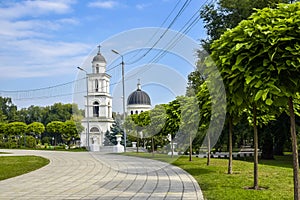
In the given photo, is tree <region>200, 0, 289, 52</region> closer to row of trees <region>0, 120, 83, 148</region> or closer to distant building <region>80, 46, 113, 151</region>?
distant building <region>80, 46, 113, 151</region>

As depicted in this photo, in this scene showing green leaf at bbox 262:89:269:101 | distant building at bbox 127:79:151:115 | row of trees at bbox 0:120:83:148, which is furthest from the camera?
row of trees at bbox 0:120:83:148

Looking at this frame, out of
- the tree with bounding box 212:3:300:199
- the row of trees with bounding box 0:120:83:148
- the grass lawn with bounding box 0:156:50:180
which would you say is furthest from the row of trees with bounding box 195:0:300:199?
the row of trees with bounding box 0:120:83:148

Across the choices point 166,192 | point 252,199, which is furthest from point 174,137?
point 252,199

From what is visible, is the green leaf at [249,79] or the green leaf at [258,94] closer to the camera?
the green leaf at [258,94]

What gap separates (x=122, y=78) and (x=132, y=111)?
8355 millimetres

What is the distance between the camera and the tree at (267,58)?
17.5ft

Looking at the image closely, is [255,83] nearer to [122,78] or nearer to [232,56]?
[232,56]

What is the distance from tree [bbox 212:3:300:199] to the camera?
5.32 meters

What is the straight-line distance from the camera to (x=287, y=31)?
18.2 ft

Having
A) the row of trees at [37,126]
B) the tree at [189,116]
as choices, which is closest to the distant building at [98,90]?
the row of trees at [37,126]

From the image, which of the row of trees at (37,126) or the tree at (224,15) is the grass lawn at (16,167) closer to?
the row of trees at (37,126)

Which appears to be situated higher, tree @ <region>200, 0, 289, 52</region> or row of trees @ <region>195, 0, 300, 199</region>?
tree @ <region>200, 0, 289, 52</region>

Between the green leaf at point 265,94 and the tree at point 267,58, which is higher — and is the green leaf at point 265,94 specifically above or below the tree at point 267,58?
below

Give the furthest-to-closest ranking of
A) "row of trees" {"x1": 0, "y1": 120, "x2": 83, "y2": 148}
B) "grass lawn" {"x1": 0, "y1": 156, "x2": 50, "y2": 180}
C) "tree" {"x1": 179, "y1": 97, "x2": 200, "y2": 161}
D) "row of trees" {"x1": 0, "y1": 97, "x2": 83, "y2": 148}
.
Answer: "row of trees" {"x1": 0, "y1": 97, "x2": 83, "y2": 148}, "row of trees" {"x1": 0, "y1": 120, "x2": 83, "y2": 148}, "tree" {"x1": 179, "y1": 97, "x2": 200, "y2": 161}, "grass lawn" {"x1": 0, "y1": 156, "x2": 50, "y2": 180}
